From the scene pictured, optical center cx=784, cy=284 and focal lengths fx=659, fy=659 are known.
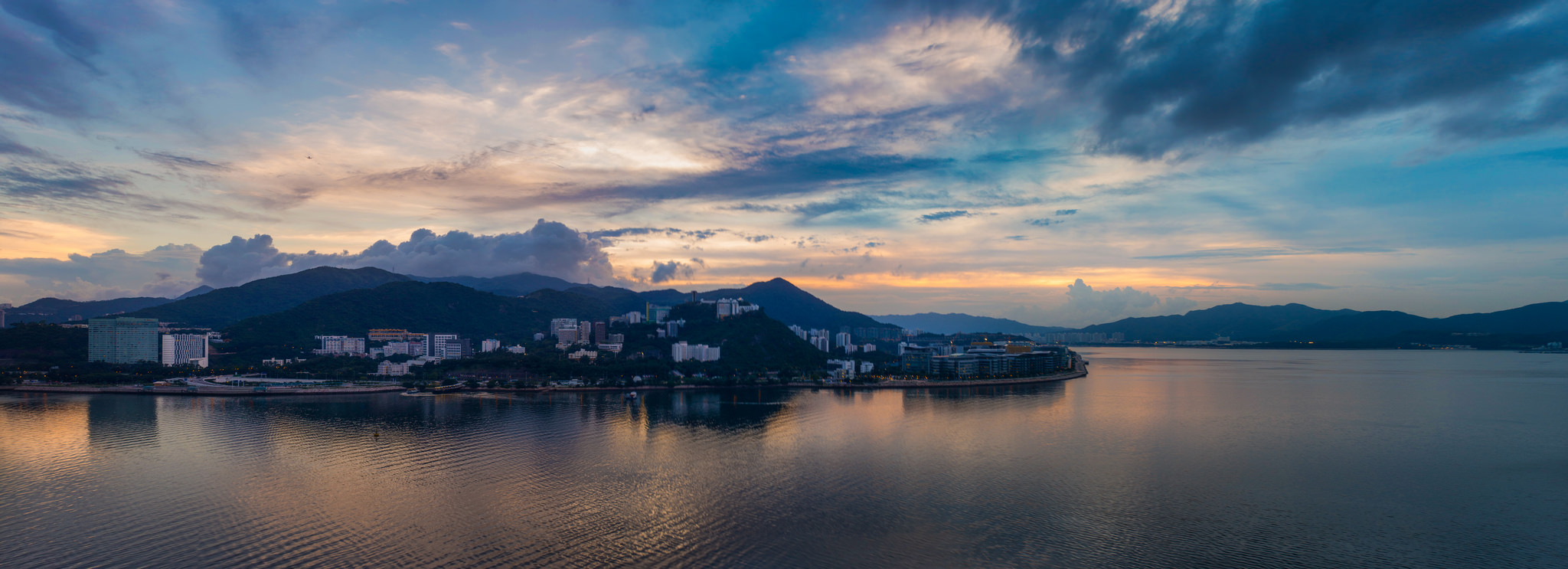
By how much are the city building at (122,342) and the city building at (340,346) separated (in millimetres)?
9778

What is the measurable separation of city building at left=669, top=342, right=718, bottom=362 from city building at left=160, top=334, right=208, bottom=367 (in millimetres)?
33164

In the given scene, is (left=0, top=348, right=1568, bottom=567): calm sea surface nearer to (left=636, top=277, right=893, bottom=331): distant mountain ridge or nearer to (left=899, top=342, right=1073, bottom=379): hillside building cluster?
(left=899, top=342, right=1073, bottom=379): hillside building cluster

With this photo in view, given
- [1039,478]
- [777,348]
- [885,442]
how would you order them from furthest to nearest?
[777,348] → [885,442] → [1039,478]

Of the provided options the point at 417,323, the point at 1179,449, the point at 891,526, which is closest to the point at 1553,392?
the point at 1179,449

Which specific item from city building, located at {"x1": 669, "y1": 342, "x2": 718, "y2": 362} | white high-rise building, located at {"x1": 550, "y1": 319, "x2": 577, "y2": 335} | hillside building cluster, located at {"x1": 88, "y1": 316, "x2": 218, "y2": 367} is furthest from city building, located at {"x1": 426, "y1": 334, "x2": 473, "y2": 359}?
city building, located at {"x1": 669, "y1": 342, "x2": 718, "y2": 362}

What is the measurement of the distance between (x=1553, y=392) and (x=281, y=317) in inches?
3466

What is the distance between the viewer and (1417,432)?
72.6ft

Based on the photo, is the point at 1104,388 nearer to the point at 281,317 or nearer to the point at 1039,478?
the point at 1039,478

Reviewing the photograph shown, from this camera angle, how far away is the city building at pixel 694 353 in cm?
4978

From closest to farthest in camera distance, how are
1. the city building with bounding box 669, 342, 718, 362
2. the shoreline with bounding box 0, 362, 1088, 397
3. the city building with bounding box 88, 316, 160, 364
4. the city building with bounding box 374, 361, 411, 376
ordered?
1. the shoreline with bounding box 0, 362, 1088, 397
2. the city building with bounding box 374, 361, 411, 376
3. the city building with bounding box 88, 316, 160, 364
4. the city building with bounding box 669, 342, 718, 362

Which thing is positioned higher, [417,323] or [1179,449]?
[417,323]

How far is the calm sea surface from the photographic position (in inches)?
435

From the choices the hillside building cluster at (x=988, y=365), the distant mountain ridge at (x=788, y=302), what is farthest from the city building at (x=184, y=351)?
Answer: the distant mountain ridge at (x=788, y=302)

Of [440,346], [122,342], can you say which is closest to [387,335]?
[440,346]
